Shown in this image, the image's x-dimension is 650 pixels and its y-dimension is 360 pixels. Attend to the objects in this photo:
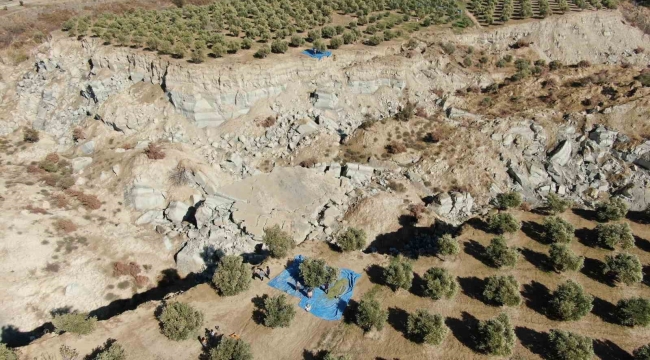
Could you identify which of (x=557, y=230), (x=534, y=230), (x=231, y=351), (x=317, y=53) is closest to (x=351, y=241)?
(x=231, y=351)

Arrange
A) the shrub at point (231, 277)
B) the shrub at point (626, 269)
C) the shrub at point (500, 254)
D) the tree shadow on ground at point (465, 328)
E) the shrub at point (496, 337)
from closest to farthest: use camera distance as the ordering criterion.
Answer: the shrub at point (496, 337), the tree shadow on ground at point (465, 328), the shrub at point (626, 269), the shrub at point (231, 277), the shrub at point (500, 254)

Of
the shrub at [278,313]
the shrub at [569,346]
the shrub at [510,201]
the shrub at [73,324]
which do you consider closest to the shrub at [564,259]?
the shrub at [569,346]

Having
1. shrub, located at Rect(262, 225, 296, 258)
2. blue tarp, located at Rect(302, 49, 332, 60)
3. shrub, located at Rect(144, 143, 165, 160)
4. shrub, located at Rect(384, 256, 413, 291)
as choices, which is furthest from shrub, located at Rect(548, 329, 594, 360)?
blue tarp, located at Rect(302, 49, 332, 60)

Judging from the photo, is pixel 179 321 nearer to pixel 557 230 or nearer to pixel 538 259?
pixel 538 259

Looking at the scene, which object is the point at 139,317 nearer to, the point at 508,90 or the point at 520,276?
the point at 520,276

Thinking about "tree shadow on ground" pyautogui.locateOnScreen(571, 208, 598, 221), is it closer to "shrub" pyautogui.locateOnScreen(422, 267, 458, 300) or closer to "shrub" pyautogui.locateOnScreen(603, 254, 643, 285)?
"shrub" pyautogui.locateOnScreen(603, 254, 643, 285)

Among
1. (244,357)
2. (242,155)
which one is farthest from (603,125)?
(244,357)

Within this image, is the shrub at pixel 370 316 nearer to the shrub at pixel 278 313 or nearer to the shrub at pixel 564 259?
the shrub at pixel 278 313
